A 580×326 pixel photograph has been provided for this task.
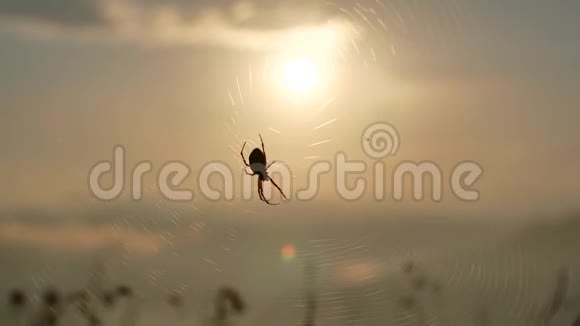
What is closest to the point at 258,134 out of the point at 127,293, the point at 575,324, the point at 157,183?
the point at 157,183

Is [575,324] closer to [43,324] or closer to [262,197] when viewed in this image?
[262,197]

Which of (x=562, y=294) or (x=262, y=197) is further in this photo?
(x=262, y=197)

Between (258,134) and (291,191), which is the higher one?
(258,134)

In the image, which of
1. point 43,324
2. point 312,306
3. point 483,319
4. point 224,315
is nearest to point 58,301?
point 43,324

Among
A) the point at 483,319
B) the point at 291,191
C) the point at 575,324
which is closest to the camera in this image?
the point at 575,324

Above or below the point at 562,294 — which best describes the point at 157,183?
above

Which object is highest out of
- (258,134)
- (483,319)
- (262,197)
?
(258,134)

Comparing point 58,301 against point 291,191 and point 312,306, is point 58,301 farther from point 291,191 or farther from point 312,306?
point 291,191

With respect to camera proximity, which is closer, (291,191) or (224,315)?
(224,315)

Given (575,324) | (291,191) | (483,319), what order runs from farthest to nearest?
(291,191), (483,319), (575,324)
